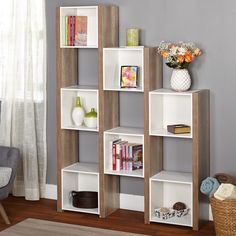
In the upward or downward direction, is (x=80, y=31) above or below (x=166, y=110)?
above

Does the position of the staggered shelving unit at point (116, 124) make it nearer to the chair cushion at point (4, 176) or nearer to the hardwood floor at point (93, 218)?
the hardwood floor at point (93, 218)

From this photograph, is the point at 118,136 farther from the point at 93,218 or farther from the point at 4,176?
the point at 4,176

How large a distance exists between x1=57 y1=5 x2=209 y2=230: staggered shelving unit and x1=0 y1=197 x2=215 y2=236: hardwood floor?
6 centimetres

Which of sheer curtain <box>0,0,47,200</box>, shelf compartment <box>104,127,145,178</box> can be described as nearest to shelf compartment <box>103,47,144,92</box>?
shelf compartment <box>104,127,145,178</box>

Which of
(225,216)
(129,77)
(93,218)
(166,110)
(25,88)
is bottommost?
(93,218)

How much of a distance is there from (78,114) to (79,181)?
62 centimetres

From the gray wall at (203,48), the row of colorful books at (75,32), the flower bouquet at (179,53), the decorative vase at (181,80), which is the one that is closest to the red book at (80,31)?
the row of colorful books at (75,32)

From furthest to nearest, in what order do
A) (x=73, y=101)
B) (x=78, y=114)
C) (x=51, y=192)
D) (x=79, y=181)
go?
(x=51, y=192)
(x=79, y=181)
(x=73, y=101)
(x=78, y=114)

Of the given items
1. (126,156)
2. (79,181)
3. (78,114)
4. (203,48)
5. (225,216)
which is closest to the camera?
(225,216)

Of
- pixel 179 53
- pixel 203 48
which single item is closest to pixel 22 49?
pixel 179 53

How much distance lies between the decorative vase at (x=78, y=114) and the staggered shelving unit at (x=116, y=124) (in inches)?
2.0

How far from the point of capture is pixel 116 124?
498cm

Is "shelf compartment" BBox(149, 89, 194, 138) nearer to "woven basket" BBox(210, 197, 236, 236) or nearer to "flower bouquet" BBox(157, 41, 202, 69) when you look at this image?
"flower bouquet" BBox(157, 41, 202, 69)

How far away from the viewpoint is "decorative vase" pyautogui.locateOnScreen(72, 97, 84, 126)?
4977 mm
